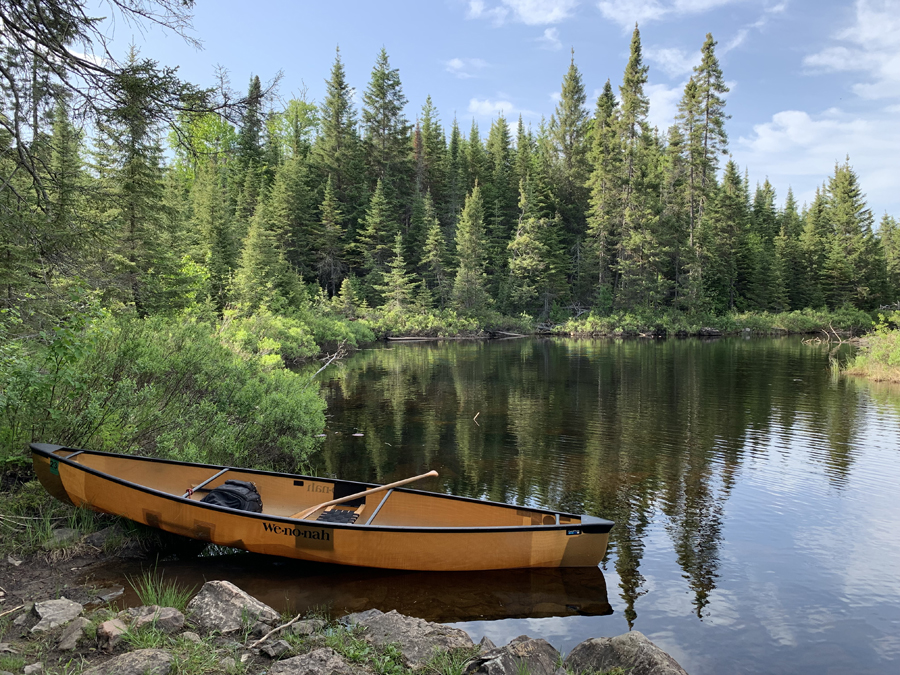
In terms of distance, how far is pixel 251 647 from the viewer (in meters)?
3.99

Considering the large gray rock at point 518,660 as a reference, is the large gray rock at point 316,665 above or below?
above

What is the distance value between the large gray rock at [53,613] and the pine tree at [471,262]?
44.1 metres

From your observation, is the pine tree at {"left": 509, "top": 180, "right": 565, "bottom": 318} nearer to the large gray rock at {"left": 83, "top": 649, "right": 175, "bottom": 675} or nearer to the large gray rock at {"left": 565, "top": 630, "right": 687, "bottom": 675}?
the large gray rock at {"left": 565, "top": 630, "right": 687, "bottom": 675}

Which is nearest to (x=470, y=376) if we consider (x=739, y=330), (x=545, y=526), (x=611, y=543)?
(x=611, y=543)

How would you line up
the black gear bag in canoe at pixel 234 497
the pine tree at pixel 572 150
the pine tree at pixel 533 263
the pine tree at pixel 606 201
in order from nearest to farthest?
1. the black gear bag in canoe at pixel 234 497
2. the pine tree at pixel 606 201
3. the pine tree at pixel 533 263
4. the pine tree at pixel 572 150

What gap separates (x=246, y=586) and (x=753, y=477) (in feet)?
29.1

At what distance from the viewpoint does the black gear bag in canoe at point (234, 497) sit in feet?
20.9

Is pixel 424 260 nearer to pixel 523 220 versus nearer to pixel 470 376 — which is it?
pixel 523 220

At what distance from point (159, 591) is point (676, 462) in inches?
370

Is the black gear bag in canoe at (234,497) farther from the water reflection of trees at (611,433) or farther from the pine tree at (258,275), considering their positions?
the pine tree at (258,275)

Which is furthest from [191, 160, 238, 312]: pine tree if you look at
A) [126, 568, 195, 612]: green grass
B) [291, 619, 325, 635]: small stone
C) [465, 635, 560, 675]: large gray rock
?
[465, 635, 560, 675]: large gray rock

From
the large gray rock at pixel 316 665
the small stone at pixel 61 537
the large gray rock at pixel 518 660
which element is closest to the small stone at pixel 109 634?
the large gray rock at pixel 316 665

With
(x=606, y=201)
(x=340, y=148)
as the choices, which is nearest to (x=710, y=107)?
(x=606, y=201)

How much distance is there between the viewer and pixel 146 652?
3596 millimetres
